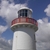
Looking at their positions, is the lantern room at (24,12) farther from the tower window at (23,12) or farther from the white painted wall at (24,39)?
the white painted wall at (24,39)

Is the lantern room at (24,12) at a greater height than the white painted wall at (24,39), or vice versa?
the lantern room at (24,12)

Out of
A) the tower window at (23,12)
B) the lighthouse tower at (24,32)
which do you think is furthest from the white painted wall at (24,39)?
Answer: the tower window at (23,12)

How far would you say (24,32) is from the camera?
14297 mm

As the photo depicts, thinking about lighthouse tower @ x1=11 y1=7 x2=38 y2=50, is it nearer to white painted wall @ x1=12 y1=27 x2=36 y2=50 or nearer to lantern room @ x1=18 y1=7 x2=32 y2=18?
white painted wall @ x1=12 y1=27 x2=36 y2=50

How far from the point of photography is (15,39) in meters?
14.6

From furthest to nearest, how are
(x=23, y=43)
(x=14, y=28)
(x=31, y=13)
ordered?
(x=31, y=13)
(x=14, y=28)
(x=23, y=43)

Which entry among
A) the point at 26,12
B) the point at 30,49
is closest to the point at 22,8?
the point at 26,12

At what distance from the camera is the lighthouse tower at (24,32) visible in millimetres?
13984

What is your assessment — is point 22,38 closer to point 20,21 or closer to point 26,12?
point 20,21

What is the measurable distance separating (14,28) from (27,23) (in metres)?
1.97

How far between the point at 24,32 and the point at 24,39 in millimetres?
836

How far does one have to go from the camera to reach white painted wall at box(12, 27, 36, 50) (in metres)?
13.9

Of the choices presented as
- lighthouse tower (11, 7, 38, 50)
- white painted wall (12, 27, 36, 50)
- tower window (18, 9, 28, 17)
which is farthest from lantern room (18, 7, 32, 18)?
white painted wall (12, 27, 36, 50)

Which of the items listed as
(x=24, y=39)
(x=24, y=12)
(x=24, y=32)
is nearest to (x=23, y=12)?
(x=24, y=12)
